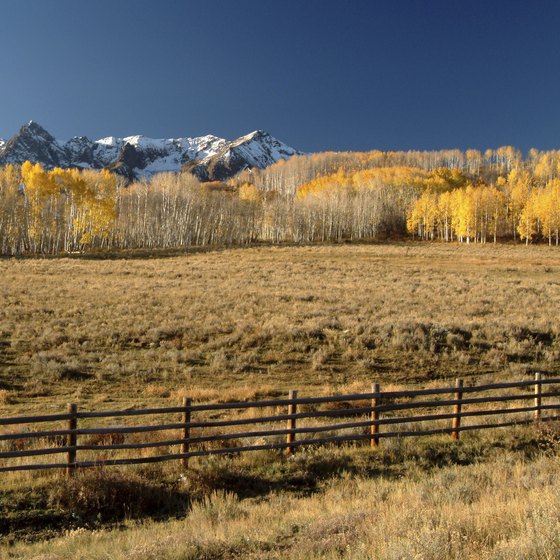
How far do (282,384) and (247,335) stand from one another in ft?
17.0

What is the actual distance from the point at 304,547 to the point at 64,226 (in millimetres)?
76021

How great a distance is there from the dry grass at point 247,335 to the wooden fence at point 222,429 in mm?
2870

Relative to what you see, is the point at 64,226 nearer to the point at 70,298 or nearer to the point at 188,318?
the point at 70,298

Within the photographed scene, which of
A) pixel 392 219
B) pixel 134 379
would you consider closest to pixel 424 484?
pixel 134 379

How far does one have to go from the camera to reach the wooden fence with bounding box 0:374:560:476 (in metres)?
8.11

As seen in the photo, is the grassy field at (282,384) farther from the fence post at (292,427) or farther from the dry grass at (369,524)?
the fence post at (292,427)

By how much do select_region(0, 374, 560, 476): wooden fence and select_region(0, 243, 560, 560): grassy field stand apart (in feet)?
1.24

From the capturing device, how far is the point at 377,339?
20062 mm

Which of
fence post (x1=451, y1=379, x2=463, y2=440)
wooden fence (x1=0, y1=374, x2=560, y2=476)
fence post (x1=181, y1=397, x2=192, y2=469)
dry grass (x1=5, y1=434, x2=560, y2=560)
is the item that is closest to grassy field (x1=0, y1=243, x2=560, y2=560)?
dry grass (x1=5, y1=434, x2=560, y2=560)

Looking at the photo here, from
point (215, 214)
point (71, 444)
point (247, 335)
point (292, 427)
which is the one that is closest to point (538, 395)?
point (292, 427)

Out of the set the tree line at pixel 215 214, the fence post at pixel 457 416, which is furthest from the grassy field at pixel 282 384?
the tree line at pixel 215 214

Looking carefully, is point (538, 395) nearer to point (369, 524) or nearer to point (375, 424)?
point (375, 424)

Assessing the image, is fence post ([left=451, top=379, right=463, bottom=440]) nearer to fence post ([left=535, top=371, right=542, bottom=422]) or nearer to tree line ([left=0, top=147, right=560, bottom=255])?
fence post ([left=535, top=371, right=542, bottom=422])

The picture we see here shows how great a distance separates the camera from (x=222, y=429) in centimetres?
1109
